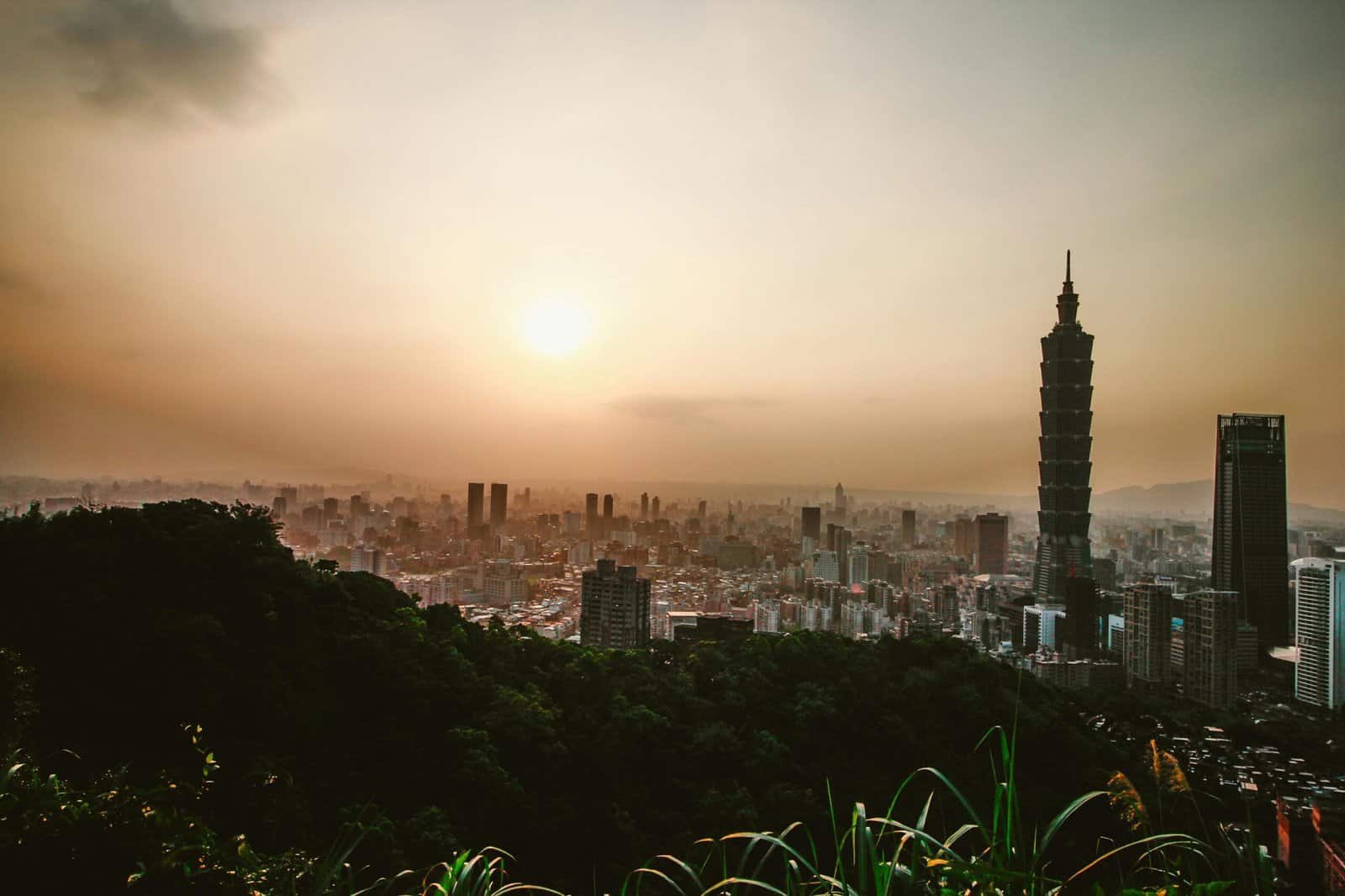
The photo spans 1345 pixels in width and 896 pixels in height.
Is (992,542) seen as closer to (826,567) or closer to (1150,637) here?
(826,567)

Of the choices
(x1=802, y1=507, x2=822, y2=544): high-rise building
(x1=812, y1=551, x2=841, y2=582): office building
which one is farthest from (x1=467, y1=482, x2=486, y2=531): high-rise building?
(x1=802, y1=507, x2=822, y2=544): high-rise building

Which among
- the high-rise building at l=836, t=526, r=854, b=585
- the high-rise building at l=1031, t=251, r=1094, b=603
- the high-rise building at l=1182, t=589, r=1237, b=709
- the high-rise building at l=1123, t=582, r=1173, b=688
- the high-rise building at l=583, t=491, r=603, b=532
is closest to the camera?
the high-rise building at l=1182, t=589, r=1237, b=709

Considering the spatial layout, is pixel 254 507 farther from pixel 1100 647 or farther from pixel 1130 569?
pixel 1130 569

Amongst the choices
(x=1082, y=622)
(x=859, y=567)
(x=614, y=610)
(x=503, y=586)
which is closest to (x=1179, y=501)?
(x=1082, y=622)

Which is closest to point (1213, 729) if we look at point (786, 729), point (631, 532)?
point (786, 729)

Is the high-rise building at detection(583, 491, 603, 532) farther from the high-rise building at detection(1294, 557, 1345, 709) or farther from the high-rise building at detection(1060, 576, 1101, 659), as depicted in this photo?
the high-rise building at detection(1294, 557, 1345, 709)

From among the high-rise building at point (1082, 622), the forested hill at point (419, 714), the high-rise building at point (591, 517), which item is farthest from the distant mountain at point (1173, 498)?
the high-rise building at point (591, 517)

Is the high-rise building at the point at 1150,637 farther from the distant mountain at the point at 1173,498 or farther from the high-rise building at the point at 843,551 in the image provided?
the high-rise building at the point at 843,551
